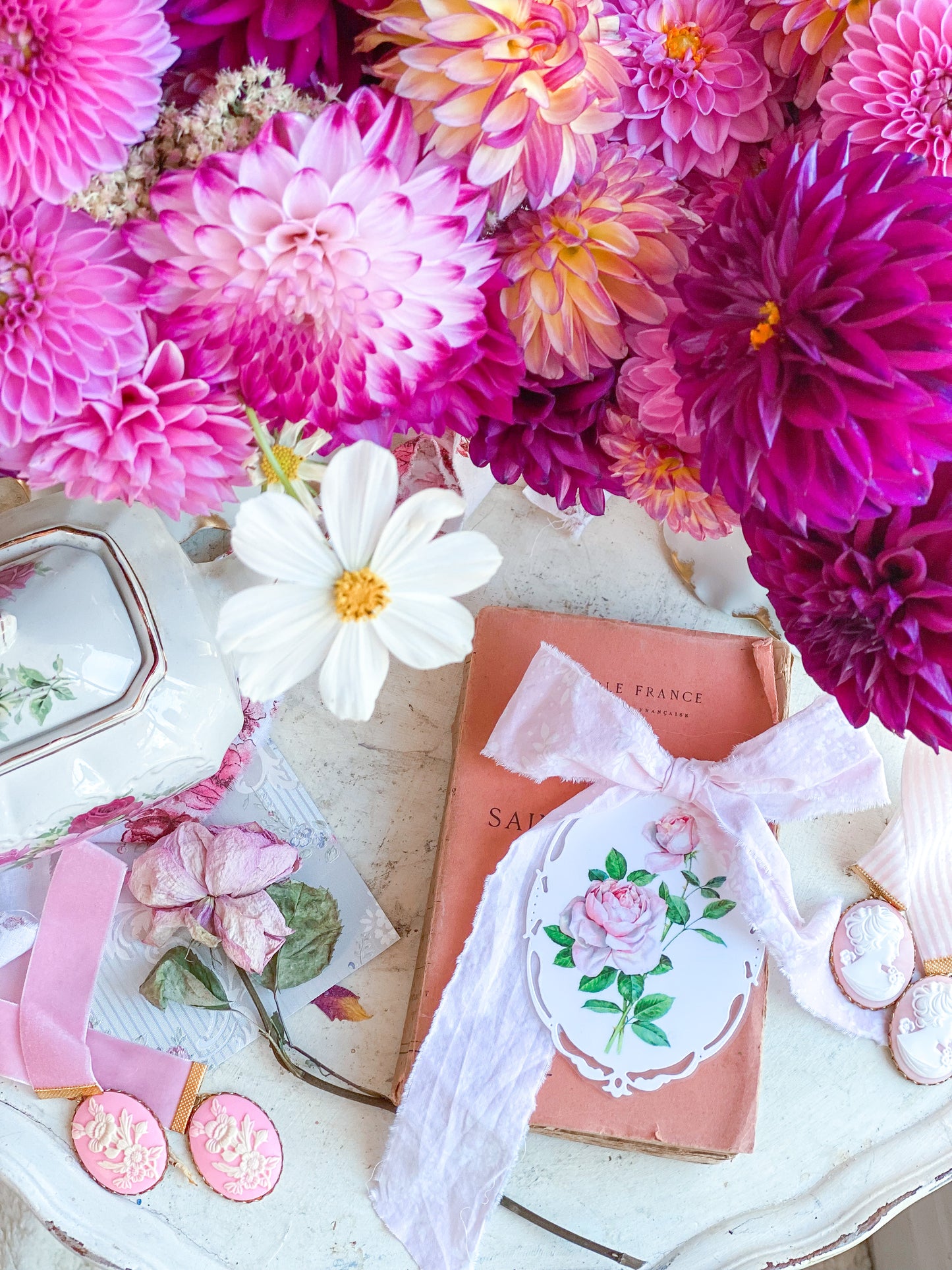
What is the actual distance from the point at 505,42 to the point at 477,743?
35 cm

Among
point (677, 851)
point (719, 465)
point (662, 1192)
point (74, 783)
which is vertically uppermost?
point (719, 465)

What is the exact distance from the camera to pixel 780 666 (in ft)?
1.82

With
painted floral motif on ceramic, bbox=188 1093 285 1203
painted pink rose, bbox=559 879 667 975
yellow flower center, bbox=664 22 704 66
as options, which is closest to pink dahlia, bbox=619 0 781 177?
yellow flower center, bbox=664 22 704 66

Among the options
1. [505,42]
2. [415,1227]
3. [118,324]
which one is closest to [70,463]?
[118,324]

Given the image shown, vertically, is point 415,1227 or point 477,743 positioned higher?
point 477,743

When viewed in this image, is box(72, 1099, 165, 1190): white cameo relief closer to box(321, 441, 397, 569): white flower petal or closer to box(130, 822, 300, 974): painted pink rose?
box(130, 822, 300, 974): painted pink rose

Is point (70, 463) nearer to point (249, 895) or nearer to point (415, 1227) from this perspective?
point (249, 895)

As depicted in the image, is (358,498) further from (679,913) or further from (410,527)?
(679,913)

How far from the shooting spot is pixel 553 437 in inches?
15.1

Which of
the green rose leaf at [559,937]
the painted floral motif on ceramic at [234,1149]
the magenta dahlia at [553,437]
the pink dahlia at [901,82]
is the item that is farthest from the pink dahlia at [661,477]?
the painted floral motif on ceramic at [234,1149]

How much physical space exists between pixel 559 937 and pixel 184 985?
0.19 metres

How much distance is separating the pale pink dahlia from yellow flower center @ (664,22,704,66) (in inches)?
6.1

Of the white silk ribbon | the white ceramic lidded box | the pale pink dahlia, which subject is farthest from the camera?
the white silk ribbon

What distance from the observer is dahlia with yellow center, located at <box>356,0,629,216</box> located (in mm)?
269
